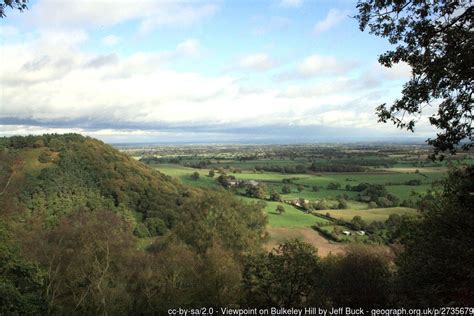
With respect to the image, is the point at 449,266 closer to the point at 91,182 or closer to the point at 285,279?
the point at 285,279

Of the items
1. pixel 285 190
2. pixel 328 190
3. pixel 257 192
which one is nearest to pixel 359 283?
pixel 257 192

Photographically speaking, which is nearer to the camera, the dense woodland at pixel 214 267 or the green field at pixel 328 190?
the dense woodland at pixel 214 267

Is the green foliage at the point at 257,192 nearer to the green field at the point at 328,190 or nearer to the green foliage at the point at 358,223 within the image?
the green field at the point at 328,190

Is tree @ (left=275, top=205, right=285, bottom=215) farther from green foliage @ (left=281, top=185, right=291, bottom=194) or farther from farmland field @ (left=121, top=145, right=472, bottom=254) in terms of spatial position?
green foliage @ (left=281, top=185, right=291, bottom=194)

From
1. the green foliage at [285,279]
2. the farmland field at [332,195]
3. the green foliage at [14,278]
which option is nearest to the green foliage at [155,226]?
the farmland field at [332,195]

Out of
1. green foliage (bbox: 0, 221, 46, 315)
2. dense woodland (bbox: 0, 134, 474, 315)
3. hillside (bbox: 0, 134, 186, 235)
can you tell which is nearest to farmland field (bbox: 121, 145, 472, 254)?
hillside (bbox: 0, 134, 186, 235)

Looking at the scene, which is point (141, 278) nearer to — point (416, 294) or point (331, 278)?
point (331, 278)

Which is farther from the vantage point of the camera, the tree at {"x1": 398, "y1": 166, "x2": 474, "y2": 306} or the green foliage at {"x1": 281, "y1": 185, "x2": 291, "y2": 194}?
the green foliage at {"x1": 281, "y1": 185, "x2": 291, "y2": 194}

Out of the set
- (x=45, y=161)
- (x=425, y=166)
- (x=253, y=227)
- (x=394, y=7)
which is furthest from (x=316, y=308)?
(x=425, y=166)

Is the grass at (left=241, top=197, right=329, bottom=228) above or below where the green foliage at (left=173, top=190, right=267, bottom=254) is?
below

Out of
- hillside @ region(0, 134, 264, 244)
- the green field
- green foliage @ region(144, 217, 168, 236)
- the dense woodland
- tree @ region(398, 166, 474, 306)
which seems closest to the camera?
tree @ region(398, 166, 474, 306)
